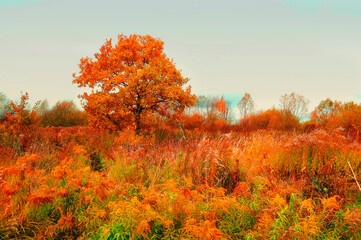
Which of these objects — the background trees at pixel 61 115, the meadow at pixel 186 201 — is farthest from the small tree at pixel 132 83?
the background trees at pixel 61 115

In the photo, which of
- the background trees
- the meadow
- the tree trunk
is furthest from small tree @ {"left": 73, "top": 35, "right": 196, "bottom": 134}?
the background trees

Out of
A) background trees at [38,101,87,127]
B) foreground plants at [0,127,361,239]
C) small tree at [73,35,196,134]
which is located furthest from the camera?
background trees at [38,101,87,127]

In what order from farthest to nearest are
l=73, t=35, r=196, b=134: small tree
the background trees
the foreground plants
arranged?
1. the background trees
2. l=73, t=35, r=196, b=134: small tree
3. the foreground plants

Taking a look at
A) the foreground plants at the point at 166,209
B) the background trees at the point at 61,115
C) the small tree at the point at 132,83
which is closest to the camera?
the foreground plants at the point at 166,209

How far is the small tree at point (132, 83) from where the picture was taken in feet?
37.6

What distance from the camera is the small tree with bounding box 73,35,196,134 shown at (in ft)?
37.6

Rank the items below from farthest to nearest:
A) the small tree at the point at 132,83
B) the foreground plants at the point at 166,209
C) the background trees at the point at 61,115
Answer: the background trees at the point at 61,115 → the small tree at the point at 132,83 → the foreground plants at the point at 166,209

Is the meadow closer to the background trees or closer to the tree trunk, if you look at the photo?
the tree trunk

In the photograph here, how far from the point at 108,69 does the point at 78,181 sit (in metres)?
9.85

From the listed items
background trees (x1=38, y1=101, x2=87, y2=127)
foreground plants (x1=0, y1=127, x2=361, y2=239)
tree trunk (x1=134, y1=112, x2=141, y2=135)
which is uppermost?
background trees (x1=38, y1=101, x2=87, y2=127)

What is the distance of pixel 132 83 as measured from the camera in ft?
36.6

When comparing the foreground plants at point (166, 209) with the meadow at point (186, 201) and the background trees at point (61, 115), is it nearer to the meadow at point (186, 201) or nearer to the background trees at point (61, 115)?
the meadow at point (186, 201)

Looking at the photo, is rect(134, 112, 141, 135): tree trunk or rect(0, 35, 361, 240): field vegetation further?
rect(134, 112, 141, 135): tree trunk

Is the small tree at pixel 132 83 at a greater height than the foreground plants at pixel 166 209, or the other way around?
the small tree at pixel 132 83
